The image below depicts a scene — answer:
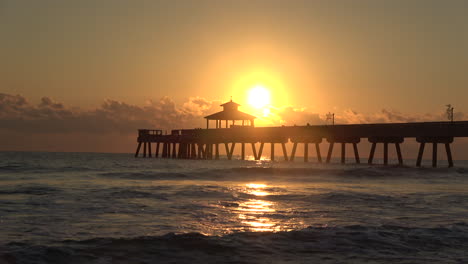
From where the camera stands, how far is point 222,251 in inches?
321

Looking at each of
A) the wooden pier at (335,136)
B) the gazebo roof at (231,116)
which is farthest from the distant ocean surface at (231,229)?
the gazebo roof at (231,116)

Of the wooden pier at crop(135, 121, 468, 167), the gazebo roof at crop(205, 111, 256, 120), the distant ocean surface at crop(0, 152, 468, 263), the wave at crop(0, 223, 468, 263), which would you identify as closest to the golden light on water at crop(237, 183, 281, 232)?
the distant ocean surface at crop(0, 152, 468, 263)

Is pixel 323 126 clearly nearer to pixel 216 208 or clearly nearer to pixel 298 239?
pixel 216 208

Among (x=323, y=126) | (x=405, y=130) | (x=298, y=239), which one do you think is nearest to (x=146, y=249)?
(x=298, y=239)

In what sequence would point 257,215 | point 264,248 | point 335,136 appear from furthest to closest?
point 335,136 → point 257,215 → point 264,248

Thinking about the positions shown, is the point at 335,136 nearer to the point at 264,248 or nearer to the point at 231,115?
the point at 231,115

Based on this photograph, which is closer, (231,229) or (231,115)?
(231,229)

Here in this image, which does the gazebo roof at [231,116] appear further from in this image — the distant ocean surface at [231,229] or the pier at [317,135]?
the distant ocean surface at [231,229]

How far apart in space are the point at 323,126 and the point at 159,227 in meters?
36.8

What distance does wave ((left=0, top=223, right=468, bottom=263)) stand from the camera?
25.1ft

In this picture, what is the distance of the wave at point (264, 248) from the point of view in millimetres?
7641

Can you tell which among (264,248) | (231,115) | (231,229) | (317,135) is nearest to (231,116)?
(231,115)

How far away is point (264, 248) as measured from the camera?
27.6 ft

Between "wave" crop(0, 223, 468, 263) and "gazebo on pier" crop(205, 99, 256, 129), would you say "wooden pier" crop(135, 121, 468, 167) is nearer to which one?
"gazebo on pier" crop(205, 99, 256, 129)
